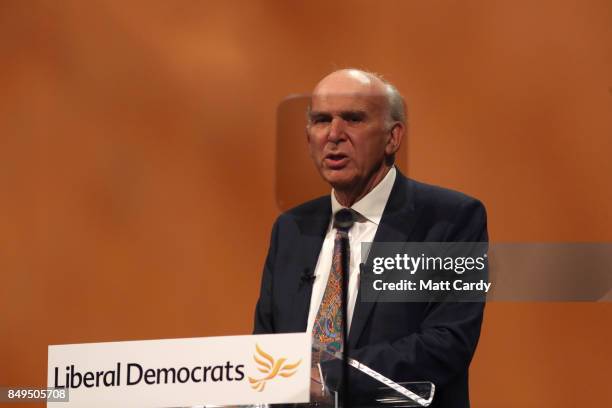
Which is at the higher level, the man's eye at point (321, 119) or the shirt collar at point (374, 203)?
the man's eye at point (321, 119)

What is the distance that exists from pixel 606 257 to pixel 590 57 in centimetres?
56

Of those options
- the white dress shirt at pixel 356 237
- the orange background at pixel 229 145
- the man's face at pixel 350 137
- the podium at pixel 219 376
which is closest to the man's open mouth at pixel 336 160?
the man's face at pixel 350 137

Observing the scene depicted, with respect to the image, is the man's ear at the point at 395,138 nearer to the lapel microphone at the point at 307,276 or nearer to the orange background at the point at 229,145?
the orange background at the point at 229,145

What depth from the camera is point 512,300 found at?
8.98ft

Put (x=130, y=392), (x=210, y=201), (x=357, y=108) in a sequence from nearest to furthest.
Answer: (x=130, y=392)
(x=357, y=108)
(x=210, y=201)

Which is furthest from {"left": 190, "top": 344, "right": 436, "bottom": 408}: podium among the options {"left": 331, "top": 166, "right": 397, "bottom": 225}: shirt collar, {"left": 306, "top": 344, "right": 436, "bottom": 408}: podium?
{"left": 331, "top": 166, "right": 397, "bottom": 225}: shirt collar

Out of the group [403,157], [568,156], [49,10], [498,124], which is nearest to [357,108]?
[403,157]

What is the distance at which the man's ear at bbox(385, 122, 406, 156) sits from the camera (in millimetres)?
2727

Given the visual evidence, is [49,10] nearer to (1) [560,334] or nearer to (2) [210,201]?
(2) [210,201]

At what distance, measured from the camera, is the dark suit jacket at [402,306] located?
96.0 inches

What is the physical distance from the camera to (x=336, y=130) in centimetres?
266

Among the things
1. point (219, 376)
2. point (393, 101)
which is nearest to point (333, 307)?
point (219, 376)

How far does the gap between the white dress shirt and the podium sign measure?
0.25m

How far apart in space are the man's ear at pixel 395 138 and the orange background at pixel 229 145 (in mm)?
67
